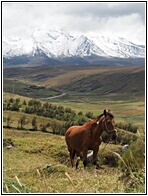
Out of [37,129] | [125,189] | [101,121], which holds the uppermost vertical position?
[101,121]

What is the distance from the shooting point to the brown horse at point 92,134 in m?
10.2

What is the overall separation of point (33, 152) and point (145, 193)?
1754cm

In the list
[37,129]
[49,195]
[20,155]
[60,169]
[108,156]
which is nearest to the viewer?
[49,195]

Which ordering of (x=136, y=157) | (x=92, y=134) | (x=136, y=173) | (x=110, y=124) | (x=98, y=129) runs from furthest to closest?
(x=92, y=134)
(x=98, y=129)
(x=110, y=124)
(x=136, y=157)
(x=136, y=173)

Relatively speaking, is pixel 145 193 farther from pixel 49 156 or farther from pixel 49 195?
pixel 49 156

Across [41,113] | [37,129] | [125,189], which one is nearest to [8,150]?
[125,189]

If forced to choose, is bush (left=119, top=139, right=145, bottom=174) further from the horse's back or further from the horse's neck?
the horse's back

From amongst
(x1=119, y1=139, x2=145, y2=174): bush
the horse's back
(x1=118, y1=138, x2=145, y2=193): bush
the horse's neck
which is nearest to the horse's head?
the horse's neck

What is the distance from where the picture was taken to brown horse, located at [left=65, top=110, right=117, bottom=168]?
1022 cm

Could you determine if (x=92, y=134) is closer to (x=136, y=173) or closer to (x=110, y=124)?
(x=110, y=124)

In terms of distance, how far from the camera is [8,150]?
21.5m

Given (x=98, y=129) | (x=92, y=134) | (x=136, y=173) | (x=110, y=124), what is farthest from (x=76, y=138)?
(x=136, y=173)

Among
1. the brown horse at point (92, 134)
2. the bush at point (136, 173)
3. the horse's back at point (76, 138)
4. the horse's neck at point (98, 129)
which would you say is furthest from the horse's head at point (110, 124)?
the bush at point (136, 173)

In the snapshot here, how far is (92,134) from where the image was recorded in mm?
10891
